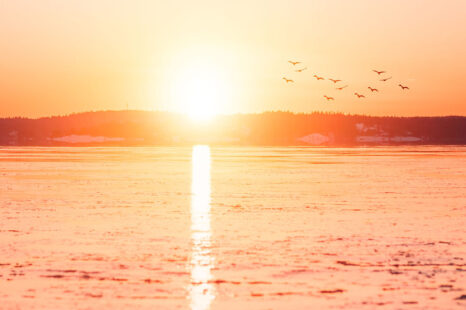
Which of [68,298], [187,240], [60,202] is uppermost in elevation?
[60,202]

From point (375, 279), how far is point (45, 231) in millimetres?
8966

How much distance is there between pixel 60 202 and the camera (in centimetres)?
2634

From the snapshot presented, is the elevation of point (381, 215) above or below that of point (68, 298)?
above

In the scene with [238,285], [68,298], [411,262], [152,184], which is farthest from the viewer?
[152,184]

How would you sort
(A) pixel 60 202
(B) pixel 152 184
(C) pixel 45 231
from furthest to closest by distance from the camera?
(B) pixel 152 184 → (A) pixel 60 202 → (C) pixel 45 231

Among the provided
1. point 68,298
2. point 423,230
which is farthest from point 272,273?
point 423,230

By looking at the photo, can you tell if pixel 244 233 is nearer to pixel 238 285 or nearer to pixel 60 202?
pixel 238 285

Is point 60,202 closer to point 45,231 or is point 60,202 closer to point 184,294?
point 45,231

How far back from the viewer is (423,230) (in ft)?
61.9

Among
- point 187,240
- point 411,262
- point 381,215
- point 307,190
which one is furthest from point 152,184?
point 411,262

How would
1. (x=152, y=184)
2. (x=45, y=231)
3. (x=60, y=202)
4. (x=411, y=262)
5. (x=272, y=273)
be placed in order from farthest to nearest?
(x=152, y=184) < (x=60, y=202) < (x=45, y=231) < (x=411, y=262) < (x=272, y=273)

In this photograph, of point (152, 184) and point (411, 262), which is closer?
point (411, 262)

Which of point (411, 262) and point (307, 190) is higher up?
point (307, 190)

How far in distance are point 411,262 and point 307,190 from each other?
17650 millimetres
